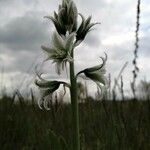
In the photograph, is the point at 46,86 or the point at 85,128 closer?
the point at 46,86

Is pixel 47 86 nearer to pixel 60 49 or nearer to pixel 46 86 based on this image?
pixel 46 86

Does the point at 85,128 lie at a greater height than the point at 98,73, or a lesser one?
lesser

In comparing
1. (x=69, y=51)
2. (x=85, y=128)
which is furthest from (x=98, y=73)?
(x=85, y=128)

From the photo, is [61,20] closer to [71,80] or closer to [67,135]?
[71,80]

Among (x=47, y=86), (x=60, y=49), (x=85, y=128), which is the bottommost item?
(x=85, y=128)

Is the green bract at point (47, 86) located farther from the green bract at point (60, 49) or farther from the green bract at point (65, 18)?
the green bract at point (65, 18)

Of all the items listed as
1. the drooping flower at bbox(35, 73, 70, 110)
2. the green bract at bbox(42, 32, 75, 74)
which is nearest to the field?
the drooping flower at bbox(35, 73, 70, 110)

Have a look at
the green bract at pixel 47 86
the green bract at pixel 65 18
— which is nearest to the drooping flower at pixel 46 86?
the green bract at pixel 47 86
